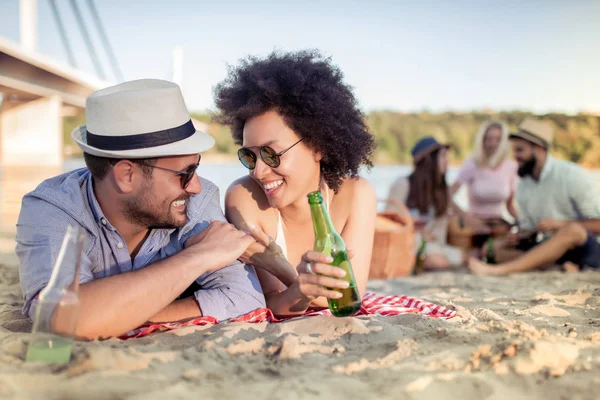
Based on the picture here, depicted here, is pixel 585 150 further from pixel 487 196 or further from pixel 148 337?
pixel 148 337

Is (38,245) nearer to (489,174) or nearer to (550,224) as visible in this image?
(550,224)

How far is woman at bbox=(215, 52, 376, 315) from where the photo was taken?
2932 millimetres

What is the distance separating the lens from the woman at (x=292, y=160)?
293 centimetres

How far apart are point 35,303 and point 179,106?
105 centimetres

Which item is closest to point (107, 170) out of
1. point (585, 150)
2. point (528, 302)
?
point (528, 302)

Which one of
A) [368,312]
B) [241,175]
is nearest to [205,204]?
[368,312]

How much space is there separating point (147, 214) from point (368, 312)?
4.17 feet

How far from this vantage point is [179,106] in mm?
2584

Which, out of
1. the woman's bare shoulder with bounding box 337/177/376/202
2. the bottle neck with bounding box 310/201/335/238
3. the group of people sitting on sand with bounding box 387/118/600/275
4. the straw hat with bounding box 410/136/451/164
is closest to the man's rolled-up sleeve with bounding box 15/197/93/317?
the bottle neck with bounding box 310/201/335/238

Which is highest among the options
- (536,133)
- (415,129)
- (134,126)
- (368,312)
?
(415,129)

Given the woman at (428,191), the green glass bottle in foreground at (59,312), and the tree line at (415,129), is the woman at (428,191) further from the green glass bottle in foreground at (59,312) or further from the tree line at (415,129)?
the tree line at (415,129)

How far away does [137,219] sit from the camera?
2.50 metres

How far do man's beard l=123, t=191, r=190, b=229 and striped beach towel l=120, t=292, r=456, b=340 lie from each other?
0.45 meters

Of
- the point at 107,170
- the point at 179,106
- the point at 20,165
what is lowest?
the point at 20,165
